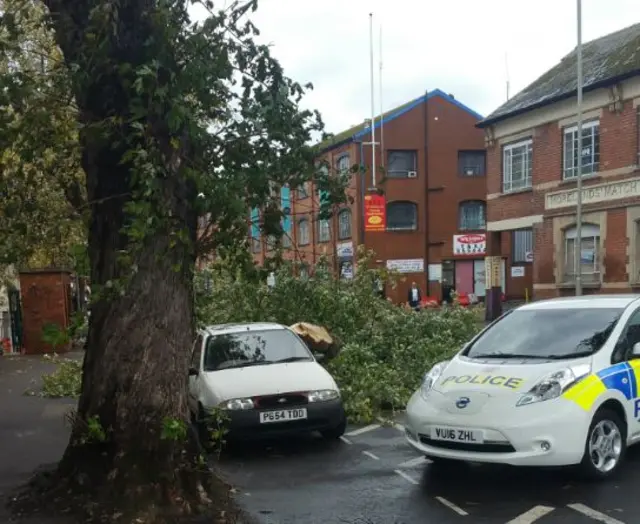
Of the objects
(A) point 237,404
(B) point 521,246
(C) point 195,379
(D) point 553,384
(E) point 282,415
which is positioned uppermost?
(B) point 521,246

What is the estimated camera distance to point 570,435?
575cm

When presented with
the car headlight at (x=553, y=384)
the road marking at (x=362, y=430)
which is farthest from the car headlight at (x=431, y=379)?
the road marking at (x=362, y=430)

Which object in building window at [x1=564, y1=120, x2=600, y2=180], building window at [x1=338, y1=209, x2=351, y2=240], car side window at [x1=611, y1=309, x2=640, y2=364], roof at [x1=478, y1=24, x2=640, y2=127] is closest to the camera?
car side window at [x1=611, y1=309, x2=640, y2=364]

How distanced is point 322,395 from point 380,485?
5.57 ft

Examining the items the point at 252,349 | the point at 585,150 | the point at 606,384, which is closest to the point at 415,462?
the point at 606,384

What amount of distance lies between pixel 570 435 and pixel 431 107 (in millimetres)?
37481

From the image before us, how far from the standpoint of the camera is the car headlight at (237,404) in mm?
7582

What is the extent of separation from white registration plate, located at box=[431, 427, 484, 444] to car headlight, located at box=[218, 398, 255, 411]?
7.26ft

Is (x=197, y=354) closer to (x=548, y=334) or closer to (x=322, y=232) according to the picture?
(x=548, y=334)

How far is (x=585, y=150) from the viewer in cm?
2367

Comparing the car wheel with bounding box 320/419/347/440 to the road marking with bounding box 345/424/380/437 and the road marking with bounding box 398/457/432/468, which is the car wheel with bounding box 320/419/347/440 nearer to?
the road marking with bounding box 345/424/380/437

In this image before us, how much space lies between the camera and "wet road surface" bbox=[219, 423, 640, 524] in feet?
17.8

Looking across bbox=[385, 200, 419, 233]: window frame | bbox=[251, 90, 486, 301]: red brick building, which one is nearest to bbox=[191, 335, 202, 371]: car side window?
bbox=[251, 90, 486, 301]: red brick building

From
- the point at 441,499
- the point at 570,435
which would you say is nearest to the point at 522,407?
the point at 570,435
